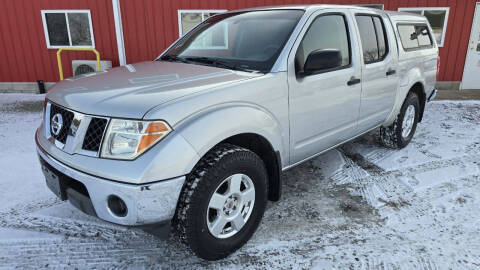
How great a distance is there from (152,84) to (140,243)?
127cm

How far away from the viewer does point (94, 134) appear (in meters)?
1.93

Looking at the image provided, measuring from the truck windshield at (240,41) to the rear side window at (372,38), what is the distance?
913 mm

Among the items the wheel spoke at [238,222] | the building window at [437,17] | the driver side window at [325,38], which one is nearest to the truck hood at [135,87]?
the driver side window at [325,38]

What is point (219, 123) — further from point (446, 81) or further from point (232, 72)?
point (446, 81)

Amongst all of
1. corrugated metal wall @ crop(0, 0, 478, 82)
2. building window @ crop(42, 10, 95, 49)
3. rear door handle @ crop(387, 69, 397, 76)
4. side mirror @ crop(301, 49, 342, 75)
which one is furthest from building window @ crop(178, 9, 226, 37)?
side mirror @ crop(301, 49, 342, 75)

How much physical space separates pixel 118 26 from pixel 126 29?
20cm

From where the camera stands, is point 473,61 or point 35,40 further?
point 473,61

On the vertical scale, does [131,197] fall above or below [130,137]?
below

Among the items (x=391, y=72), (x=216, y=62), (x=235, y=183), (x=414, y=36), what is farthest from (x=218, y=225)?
(x=414, y=36)

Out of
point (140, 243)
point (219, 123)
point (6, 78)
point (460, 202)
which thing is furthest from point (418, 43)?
point (6, 78)

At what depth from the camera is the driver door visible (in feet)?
8.70

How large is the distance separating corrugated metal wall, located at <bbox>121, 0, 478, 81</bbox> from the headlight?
22.8 feet

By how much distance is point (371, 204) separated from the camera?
3.12 metres

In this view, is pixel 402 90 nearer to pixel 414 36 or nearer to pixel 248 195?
pixel 414 36
